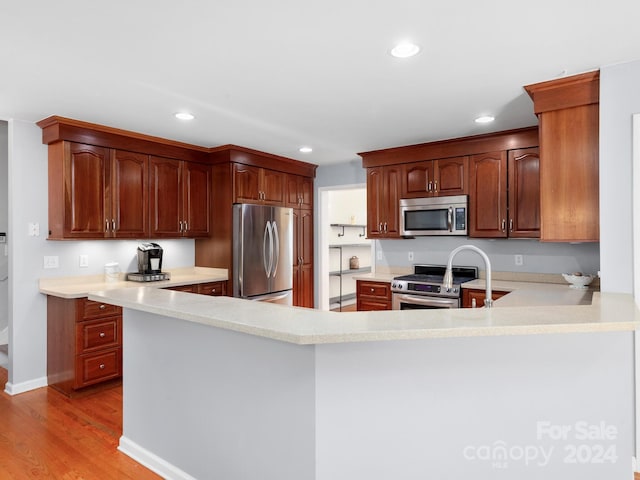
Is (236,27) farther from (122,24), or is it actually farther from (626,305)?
(626,305)

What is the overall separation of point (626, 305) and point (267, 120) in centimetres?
277

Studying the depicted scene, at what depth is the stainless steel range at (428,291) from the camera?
3857mm

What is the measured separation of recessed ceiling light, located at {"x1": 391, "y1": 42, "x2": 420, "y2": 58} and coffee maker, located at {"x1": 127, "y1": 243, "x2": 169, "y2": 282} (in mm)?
3045

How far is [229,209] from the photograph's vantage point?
14.7 ft

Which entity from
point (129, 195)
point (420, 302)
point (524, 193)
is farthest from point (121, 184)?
point (524, 193)

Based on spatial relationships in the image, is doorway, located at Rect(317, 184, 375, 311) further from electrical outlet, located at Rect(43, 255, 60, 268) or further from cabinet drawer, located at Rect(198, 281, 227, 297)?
electrical outlet, located at Rect(43, 255, 60, 268)

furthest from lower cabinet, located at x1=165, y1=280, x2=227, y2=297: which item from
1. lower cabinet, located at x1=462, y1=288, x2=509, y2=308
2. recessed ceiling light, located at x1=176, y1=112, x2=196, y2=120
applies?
lower cabinet, located at x1=462, y1=288, x2=509, y2=308

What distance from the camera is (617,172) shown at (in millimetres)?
2303

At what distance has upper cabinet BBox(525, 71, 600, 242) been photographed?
249 centimetres

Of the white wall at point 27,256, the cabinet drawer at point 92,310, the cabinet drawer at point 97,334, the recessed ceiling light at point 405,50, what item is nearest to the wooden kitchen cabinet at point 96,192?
the white wall at point 27,256

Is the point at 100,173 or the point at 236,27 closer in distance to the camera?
the point at 236,27

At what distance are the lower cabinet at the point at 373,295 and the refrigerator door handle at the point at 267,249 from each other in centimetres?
107

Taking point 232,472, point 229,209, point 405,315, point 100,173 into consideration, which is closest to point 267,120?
point 229,209

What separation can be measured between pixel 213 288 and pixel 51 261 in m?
1.50
